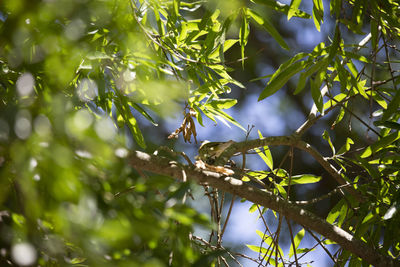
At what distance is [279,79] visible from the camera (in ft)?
2.46

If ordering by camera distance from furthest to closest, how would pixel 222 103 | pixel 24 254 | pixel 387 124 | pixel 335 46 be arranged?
pixel 222 103, pixel 387 124, pixel 335 46, pixel 24 254

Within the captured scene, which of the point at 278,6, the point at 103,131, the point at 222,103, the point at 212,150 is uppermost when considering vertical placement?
the point at 278,6

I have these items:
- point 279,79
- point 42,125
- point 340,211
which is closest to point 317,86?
point 279,79

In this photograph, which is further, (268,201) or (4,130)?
(268,201)

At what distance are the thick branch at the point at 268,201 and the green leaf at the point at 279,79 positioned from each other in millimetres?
166

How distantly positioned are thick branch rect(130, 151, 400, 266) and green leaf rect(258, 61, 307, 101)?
0.17 meters

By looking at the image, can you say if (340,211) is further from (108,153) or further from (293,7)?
(108,153)

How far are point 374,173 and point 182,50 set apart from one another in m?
0.51

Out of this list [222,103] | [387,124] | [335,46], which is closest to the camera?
[335,46]

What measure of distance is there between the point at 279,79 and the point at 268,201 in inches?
A: 8.7

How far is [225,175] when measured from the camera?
67 cm

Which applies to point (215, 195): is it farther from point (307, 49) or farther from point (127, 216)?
point (307, 49)

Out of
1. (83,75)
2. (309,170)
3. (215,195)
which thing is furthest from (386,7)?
(309,170)

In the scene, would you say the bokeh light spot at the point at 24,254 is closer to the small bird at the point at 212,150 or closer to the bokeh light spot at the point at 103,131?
the bokeh light spot at the point at 103,131
